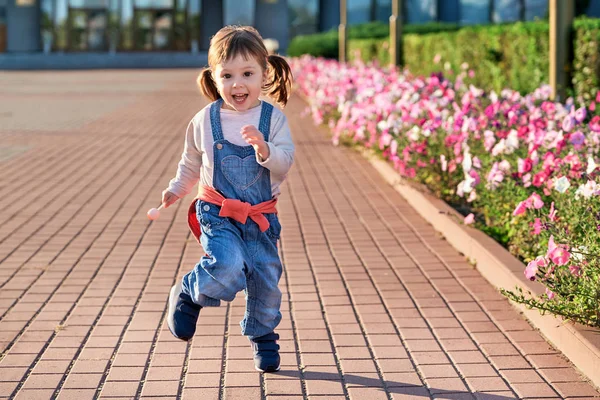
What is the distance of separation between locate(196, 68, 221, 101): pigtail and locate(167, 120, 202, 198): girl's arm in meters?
0.15

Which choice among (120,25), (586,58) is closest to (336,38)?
(120,25)

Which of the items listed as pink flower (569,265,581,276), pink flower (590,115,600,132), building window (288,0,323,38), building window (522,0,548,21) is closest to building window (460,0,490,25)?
building window (522,0,548,21)

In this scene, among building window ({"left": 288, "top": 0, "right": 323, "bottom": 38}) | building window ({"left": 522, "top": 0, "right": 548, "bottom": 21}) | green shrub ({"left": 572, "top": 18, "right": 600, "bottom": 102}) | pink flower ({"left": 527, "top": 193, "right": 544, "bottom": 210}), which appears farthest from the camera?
building window ({"left": 288, "top": 0, "right": 323, "bottom": 38})

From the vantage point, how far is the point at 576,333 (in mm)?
4355

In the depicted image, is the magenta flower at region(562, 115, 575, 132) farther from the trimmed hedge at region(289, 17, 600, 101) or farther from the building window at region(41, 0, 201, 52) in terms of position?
the building window at region(41, 0, 201, 52)

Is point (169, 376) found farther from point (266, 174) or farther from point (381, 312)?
point (381, 312)

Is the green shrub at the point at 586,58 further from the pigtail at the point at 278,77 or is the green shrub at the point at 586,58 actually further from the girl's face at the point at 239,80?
the girl's face at the point at 239,80

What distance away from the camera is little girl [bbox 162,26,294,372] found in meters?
3.97

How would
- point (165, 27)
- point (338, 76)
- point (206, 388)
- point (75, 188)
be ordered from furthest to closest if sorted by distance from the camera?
1. point (165, 27)
2. point (338, 76)
3. point (75, 188)
4. point (206, 388)

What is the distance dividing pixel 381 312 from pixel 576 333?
1.20 metres

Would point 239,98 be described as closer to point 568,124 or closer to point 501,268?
point 501,268

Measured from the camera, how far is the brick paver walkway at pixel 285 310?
165 inches

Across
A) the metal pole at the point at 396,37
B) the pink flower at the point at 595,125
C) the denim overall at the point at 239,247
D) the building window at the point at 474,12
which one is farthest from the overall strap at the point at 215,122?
the building window at the point at 474,12

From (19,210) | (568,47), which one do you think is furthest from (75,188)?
(568,47)
